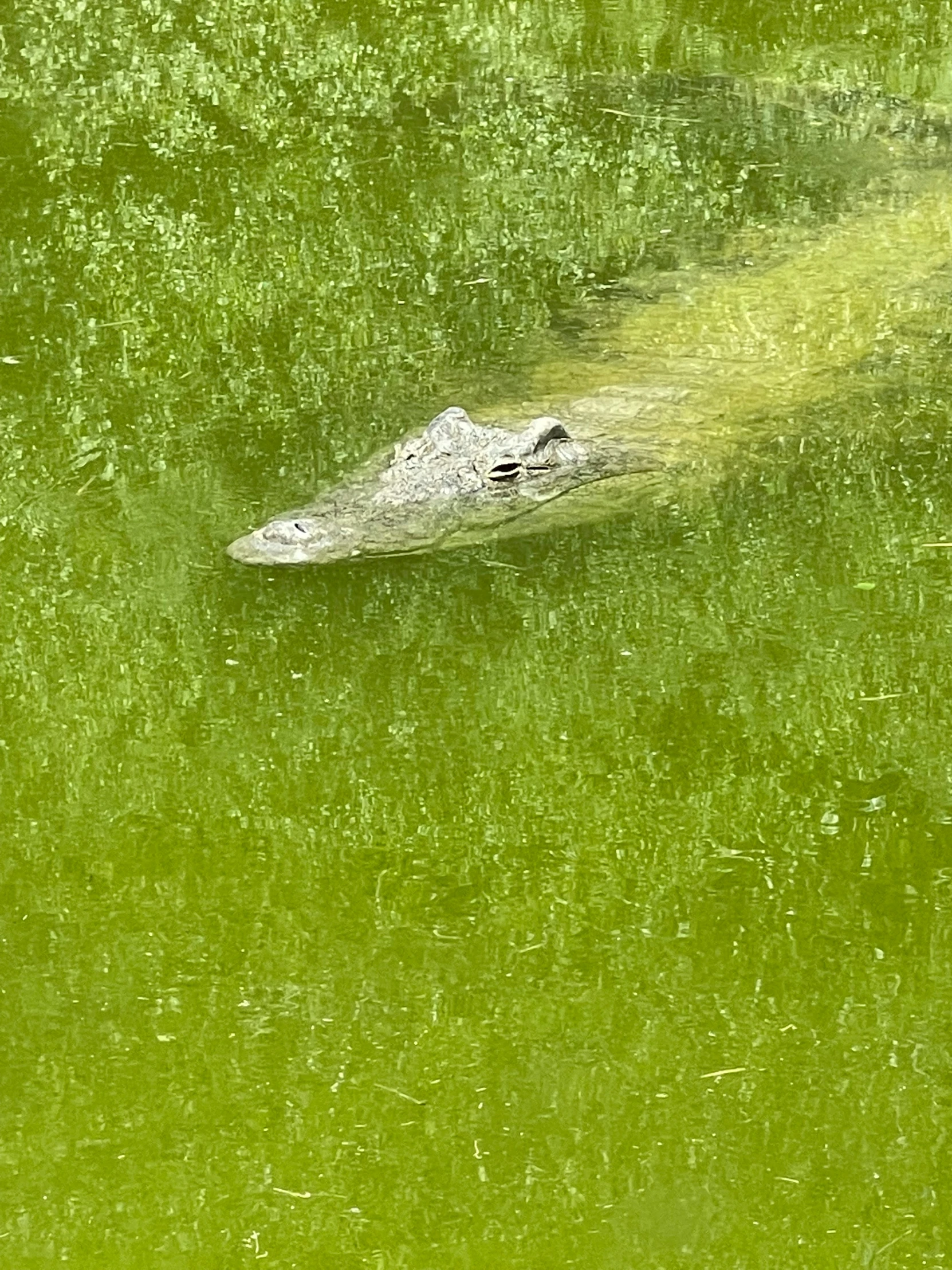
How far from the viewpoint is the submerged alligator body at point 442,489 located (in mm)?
6312

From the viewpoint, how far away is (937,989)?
4762 mm

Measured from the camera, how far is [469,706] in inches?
222

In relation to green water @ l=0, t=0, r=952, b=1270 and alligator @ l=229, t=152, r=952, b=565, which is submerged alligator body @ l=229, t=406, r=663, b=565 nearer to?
alligator @ l=229, t=152, r=952, b=565

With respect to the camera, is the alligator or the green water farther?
the alligator

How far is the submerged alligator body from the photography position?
6312mm

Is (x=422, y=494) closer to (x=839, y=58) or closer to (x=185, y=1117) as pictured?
(x=185, y=1117)

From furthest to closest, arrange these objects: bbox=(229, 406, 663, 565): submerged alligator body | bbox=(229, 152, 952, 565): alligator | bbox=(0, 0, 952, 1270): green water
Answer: bbox=(229, 152, 952, 565): alligator → bbox=(229, 406, 663, 565): submerged alligator body → bbox=(0, 0, 952, 1270): green water

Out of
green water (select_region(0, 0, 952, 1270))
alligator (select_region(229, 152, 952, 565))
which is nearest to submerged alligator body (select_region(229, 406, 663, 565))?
alligator (select_region(229, 152, 952, 565))

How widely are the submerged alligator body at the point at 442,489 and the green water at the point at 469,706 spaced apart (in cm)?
12

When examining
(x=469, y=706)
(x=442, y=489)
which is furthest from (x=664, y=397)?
(x=469, y=706)

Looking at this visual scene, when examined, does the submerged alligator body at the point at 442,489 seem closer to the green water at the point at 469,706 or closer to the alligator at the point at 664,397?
the alligator at the point at 664,397

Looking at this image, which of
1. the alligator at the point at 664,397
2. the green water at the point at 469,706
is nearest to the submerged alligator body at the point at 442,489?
the alligator at the point at 664,397

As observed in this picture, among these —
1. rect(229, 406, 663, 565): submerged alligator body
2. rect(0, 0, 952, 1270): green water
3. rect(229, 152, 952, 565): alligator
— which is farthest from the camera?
rect(229, 152, 952, 565): alligator

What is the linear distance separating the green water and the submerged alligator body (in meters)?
0.12
